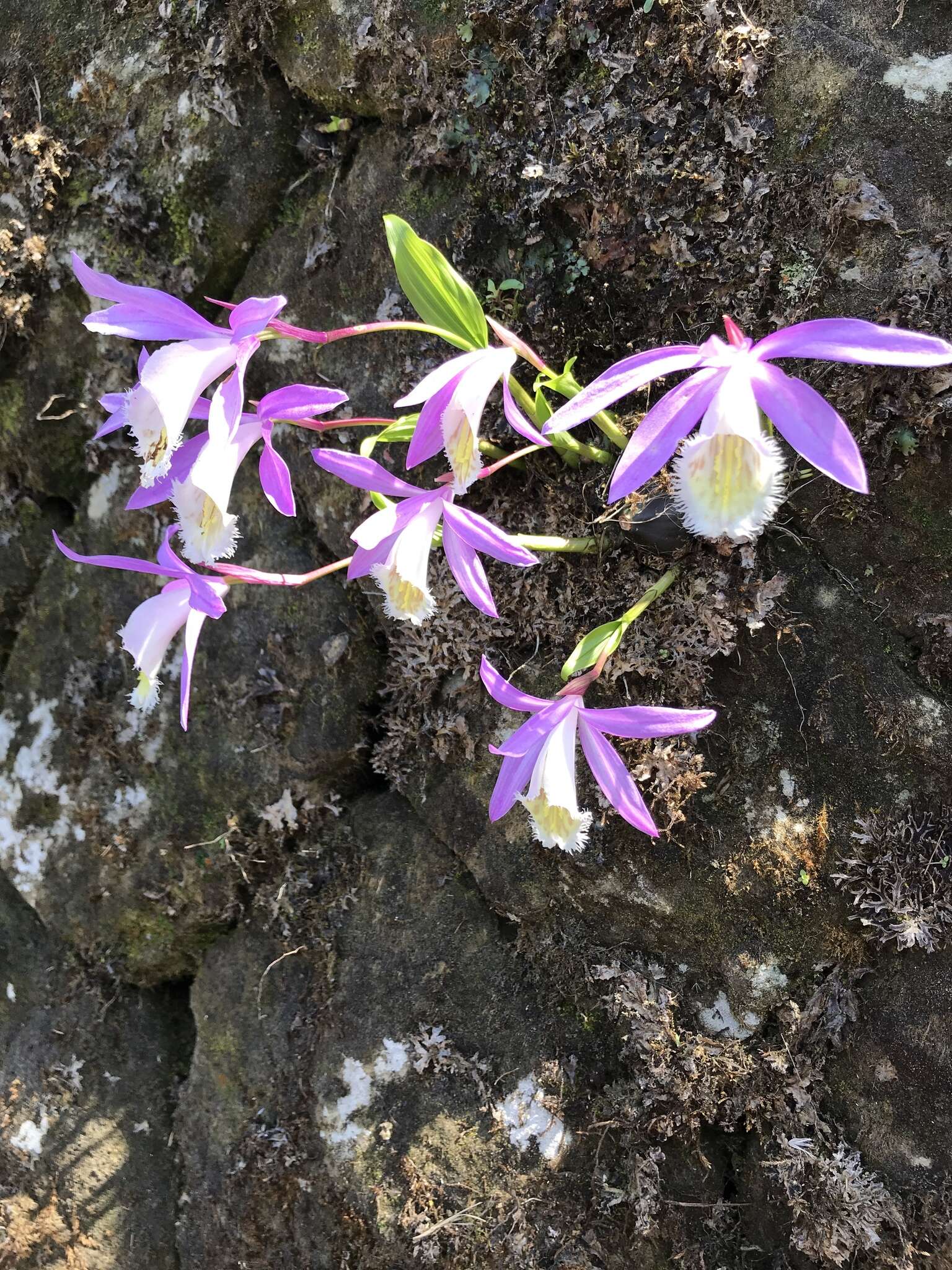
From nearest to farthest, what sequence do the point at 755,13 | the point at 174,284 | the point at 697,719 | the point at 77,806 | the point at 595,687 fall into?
the point at 697,719, the point at 755,13, the point at 595,687, the point at 174,284, the point at 77,806

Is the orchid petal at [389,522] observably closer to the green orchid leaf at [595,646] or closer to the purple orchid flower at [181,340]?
the purple orchid flower at [181,340]

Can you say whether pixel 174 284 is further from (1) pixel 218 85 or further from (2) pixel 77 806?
(2) pixel 77 806

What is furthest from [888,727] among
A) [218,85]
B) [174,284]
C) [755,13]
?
[218,85]

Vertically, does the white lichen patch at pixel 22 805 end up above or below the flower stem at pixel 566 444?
below

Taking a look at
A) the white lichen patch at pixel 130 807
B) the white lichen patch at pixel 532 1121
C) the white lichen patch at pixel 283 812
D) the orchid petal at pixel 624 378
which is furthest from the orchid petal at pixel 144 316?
the white lichen patch at pixel 532 1121

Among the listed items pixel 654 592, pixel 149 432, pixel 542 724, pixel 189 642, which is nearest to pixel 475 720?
pixel 542 724

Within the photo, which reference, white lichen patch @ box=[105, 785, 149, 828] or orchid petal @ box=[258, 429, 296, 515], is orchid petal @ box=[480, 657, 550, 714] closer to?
orchid petal @ box=[258, 429, 296, 515]
